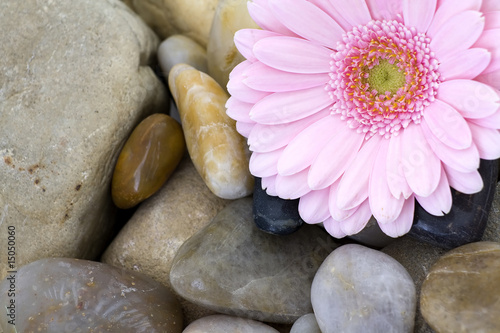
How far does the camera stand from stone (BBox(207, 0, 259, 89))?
44.1 inches

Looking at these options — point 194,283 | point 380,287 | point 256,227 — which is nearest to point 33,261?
point 194,283

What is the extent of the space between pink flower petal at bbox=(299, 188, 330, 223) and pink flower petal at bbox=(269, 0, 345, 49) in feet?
0.86

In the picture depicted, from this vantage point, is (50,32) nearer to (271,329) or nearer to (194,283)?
(194,283)

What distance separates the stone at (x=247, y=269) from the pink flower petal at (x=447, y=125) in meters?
0.35

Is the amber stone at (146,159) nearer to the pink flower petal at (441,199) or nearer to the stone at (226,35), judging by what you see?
the stone at (226,35)

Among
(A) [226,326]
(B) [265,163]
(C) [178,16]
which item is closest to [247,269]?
(A) [226,326]

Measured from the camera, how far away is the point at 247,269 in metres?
1.01

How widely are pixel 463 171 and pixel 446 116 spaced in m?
0.09

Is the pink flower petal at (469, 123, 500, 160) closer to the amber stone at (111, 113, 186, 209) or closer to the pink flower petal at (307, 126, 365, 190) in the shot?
the pink flower petal at (307, 126, 365, 190)

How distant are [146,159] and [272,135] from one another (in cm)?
30

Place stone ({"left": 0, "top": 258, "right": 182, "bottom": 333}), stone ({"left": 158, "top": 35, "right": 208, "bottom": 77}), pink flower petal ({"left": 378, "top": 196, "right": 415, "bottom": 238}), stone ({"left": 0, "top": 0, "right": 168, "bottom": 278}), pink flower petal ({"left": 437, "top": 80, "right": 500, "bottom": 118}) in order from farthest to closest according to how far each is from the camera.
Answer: stone ({"left": 158, "top": 35, "right": 208, "bottom": 77}) < stone ({"left": 0, "top": 0, "right": 168, "bottom": 278}) < stone ({"left": 0, "top": 258, "right": 182, "bottom": 333}) < pink flower petal ({"left": 378, "top": 196, "right": 415, "bottom": 238}) < pink flower petal ({"left": 437, "top": 80, "right": 500, "bottom": 118})

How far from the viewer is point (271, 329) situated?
0.99 meters

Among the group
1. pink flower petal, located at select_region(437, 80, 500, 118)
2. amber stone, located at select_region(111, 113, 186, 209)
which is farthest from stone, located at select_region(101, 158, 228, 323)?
pink flower petal, located at select_region(437, 80, 500, 118)

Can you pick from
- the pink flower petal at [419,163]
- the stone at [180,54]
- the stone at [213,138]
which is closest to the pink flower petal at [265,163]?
the stone at [213,138]
